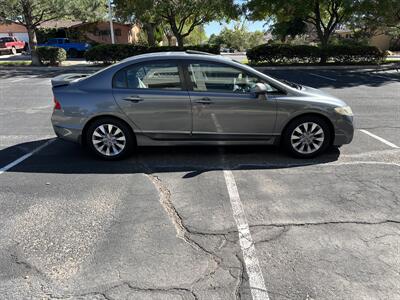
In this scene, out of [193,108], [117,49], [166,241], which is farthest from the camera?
[117,49]

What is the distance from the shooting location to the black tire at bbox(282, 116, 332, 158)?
5.58 metres

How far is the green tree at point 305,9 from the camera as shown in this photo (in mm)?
23562

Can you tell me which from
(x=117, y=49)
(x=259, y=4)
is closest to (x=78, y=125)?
(x=117, y=49)

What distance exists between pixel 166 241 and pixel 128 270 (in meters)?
0.51

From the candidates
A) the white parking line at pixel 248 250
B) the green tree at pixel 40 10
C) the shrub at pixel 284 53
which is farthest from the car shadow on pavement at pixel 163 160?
the green tree at pixel 40 10

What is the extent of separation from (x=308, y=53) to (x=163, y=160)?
20328 mm

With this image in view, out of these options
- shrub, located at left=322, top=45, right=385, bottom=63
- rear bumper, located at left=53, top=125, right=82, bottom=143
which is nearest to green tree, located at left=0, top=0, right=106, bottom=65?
shrub, located at left=322, top=45, right=385, bottom=63

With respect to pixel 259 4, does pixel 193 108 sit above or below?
below

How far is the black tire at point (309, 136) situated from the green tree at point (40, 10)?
68.6ft

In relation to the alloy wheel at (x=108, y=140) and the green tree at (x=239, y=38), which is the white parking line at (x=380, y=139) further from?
the green tree at (x=239, y=38)

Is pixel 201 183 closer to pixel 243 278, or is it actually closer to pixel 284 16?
pixel 243 278

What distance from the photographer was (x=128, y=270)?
3.08 meters

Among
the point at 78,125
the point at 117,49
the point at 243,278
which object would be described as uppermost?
the point at 117,49

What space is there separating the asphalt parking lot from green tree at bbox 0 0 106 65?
18.9m
